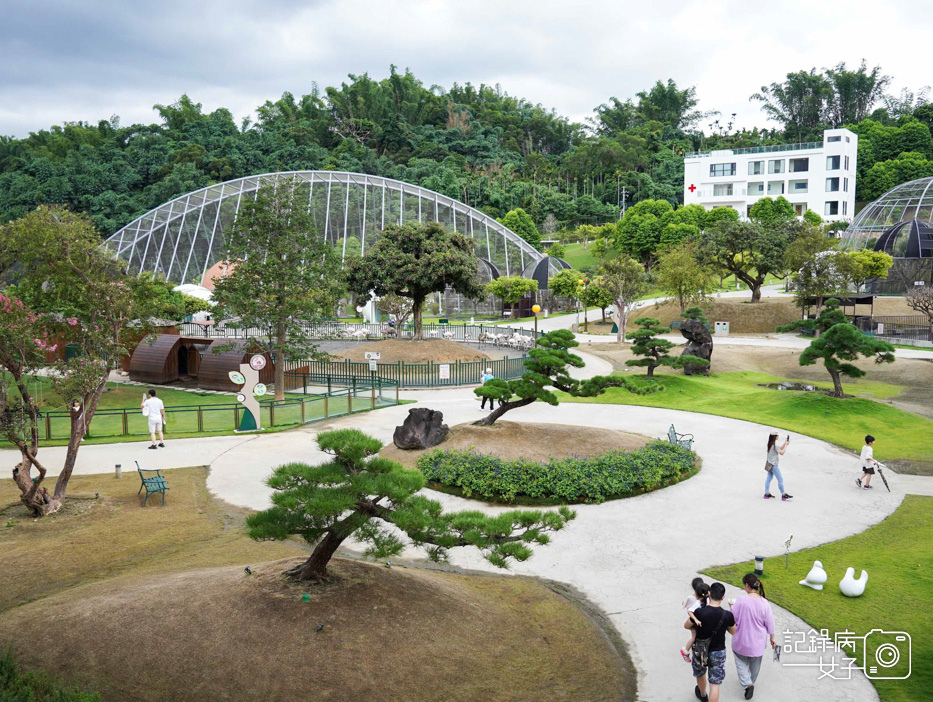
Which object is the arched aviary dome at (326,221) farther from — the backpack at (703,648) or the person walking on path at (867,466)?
the backpack at (703,648)

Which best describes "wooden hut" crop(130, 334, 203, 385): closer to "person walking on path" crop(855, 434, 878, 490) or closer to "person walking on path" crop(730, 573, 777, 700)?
"person walking on path" crop(855, 434, 878, 490)

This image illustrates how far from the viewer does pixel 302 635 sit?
25.1 ft

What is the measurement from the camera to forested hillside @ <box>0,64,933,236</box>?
84.4m

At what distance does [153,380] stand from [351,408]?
11.7 meters

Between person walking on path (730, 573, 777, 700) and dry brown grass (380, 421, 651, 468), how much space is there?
7.99 meters

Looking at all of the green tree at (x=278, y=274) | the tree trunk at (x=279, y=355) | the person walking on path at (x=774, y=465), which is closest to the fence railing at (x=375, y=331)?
the green tree at (x=278, y=274)

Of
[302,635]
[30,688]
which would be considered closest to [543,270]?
[302,635]

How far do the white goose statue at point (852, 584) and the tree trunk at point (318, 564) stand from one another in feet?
22.8

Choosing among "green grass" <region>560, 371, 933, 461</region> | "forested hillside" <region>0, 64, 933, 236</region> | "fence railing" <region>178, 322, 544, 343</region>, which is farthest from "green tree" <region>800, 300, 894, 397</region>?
"forested hillside" <region>0, 64, 933, 236</region>

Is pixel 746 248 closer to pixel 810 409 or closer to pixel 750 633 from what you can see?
pixel 810 409

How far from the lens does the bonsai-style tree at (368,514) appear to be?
7680 millimetres

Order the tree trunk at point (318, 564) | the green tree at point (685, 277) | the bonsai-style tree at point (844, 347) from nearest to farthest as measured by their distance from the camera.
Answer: the tree trunk at point (318, 564), the bonsai-style tree at point (844, 347), the green tree at point (685, 277)

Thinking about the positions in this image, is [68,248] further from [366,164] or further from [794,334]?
[366,164]

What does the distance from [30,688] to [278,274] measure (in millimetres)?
18320
